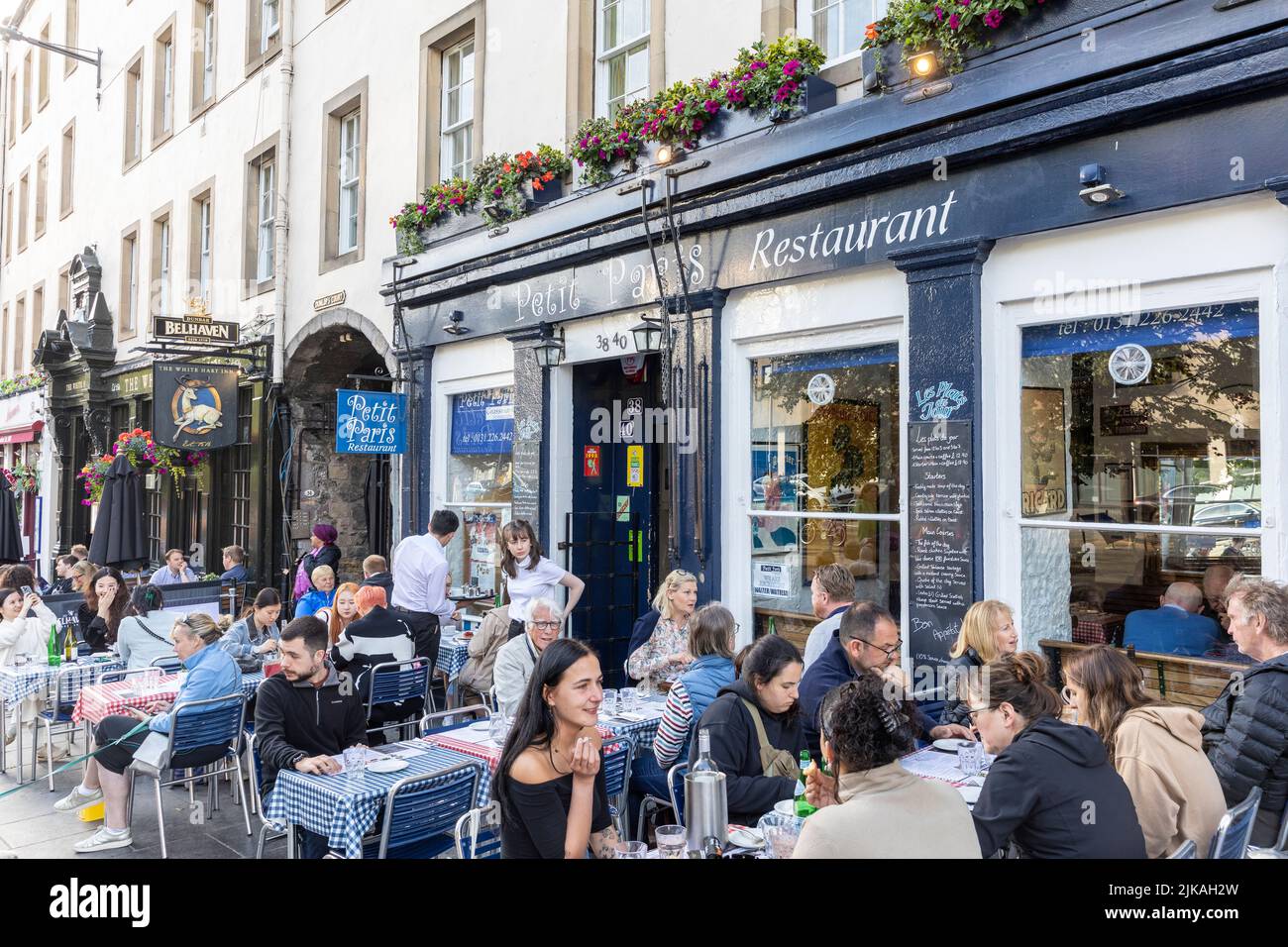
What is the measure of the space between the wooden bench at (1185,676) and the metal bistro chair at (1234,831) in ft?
6.05

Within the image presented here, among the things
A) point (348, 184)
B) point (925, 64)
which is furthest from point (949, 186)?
point (348, 184)

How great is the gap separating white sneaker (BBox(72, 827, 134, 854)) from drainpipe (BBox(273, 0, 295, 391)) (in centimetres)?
842

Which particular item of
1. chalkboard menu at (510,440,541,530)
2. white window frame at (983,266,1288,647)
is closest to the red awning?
chalkboard menu at (510,440,541,530)

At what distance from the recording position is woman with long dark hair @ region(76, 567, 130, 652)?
8.75 m

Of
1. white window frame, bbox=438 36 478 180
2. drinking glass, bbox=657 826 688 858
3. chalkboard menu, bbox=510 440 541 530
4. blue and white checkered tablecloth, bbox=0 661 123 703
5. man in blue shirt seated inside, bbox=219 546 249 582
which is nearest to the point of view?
drinking glass, bbox=657 826 688 858

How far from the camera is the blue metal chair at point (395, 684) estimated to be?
7.19 m

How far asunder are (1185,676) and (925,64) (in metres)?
4.07

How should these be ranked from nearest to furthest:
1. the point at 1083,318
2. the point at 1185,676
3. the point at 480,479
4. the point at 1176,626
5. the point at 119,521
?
the point at 1185,676 → the point at 1176,626 → the point at 1083,318 → the point at 480,479 → the point at 119,521

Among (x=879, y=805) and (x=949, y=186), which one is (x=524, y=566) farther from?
(x=879, y=805)

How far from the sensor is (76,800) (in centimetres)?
705

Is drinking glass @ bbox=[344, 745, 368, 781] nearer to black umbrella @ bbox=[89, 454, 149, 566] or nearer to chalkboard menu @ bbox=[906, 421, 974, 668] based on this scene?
chalkboard menu @ bbox=[906, 421, 974, 668]

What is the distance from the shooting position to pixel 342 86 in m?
12.9

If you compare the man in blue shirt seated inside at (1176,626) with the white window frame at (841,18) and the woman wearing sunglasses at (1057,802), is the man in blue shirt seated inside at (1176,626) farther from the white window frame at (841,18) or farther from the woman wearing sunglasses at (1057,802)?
the white window frame at (841,18)

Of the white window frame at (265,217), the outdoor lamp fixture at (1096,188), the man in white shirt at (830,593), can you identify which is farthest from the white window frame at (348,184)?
the outdoor lamp fixture at (1096,188)
